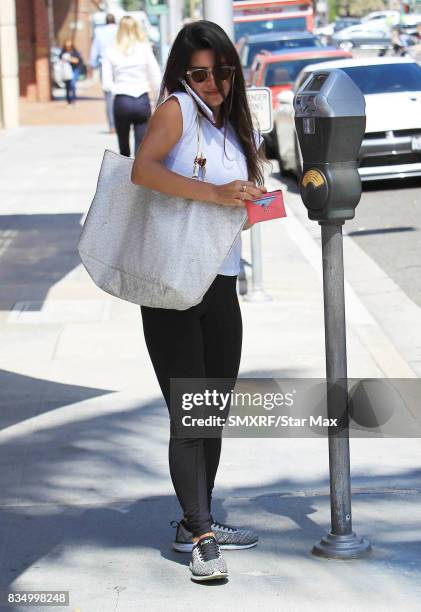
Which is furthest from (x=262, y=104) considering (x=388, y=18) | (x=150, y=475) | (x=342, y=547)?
(x=388, y=18)

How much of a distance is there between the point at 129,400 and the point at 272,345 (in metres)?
1.42

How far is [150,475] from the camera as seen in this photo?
546 cm

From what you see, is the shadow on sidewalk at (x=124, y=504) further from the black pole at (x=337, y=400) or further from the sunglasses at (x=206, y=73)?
the sunglasses at (x=206, y=73)

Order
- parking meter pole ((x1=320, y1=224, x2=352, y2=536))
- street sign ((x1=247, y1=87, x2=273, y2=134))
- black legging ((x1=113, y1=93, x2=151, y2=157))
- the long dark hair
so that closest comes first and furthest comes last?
the long dark hair → parking meter pole ((x1=320, y1=224, x2=352, y2=536)) → street sign ((x1=247, y1=87, x2=273, y2=134)) → black legging ((x1=113, y1=93, x2=151, y2=157))

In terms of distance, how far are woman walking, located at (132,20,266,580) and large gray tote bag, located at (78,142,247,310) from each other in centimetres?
8

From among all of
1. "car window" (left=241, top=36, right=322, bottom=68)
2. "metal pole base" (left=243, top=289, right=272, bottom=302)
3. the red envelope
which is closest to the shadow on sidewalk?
the red envelope

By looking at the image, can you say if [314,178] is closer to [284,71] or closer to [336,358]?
[336,358]

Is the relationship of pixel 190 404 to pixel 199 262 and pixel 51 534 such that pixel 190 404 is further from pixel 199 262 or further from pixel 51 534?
pixel 51 534

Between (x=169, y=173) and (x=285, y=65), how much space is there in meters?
17.8

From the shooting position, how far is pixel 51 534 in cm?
479

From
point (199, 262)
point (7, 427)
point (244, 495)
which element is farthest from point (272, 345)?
point (199, 262)

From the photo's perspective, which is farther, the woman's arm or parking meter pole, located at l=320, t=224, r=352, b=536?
parking meter pole, located at l=320, t=224, r=352, b=536

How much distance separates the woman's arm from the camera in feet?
13.5

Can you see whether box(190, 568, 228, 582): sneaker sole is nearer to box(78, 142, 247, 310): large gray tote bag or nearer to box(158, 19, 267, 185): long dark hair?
box(78, 142, 247, 310): large gray tote bag
